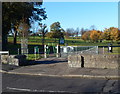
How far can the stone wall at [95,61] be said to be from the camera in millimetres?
12641

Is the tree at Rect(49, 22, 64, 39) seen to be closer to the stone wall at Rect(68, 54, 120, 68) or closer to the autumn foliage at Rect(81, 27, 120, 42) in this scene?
the autumn foliage at Rect(81, 27, 120, 42)

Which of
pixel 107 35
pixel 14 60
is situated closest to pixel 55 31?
pixel 107 35

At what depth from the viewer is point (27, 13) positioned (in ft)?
107

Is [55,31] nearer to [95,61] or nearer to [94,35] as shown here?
[94,35]

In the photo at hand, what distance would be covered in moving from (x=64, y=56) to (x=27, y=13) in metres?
12.3

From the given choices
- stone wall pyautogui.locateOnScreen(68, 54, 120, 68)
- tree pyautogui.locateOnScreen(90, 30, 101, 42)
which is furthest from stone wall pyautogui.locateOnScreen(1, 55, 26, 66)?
tree pyautogui.locateOnScreen(90, 30, 101, 42)

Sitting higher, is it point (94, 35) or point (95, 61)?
point (94, 35)

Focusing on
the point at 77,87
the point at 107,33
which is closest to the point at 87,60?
the point at 77,87

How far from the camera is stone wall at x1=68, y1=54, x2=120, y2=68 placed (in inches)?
498

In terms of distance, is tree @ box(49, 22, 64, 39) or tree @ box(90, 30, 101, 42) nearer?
tree @ box(49, 22, 64, 39)

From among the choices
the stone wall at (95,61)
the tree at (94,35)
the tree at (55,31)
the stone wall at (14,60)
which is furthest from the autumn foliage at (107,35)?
the stone wall at (95,61)

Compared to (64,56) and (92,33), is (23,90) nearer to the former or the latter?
(64,56)

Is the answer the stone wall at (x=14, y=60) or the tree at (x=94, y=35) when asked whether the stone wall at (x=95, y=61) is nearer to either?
the stone wall at (x=14, y=60)

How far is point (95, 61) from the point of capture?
43.3 ft
